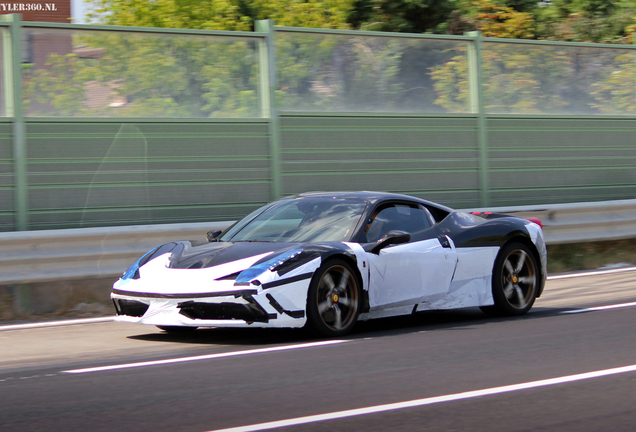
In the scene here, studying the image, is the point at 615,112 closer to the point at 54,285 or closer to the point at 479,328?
the point at 479,328

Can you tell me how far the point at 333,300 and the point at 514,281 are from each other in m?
2.36

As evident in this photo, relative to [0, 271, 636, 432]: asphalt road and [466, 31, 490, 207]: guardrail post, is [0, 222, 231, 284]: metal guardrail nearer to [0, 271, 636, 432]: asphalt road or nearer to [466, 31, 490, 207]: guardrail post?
[0, 271, 636, 432]: asphalt road

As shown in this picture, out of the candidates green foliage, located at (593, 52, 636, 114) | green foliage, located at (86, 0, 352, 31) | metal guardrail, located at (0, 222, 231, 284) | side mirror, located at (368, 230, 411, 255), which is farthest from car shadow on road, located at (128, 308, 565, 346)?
green foliage, located at (86, 0, 352, 31)

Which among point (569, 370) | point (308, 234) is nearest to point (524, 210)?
point (308, 234)

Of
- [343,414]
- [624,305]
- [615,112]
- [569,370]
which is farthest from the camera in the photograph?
[615,112]

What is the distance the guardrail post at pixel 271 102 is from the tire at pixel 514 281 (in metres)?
3.62

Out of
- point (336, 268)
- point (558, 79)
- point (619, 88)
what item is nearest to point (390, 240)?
point (336, 268)

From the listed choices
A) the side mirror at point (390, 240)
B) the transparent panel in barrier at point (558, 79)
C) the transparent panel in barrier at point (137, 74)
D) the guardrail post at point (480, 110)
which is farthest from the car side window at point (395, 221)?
the transparent panel in barrier at point (558, 79)

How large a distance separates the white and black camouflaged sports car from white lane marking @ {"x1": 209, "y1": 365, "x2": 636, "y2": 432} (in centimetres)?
198

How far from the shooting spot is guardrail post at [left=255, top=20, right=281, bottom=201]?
1148cm

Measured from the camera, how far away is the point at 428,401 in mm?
5160

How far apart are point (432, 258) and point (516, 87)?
6349mm

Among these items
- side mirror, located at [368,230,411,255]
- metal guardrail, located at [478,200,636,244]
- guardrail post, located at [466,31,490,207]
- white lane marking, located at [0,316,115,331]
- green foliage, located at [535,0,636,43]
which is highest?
green foliage, located at [535,0,636,43]

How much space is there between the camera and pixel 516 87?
13648 millimetres
